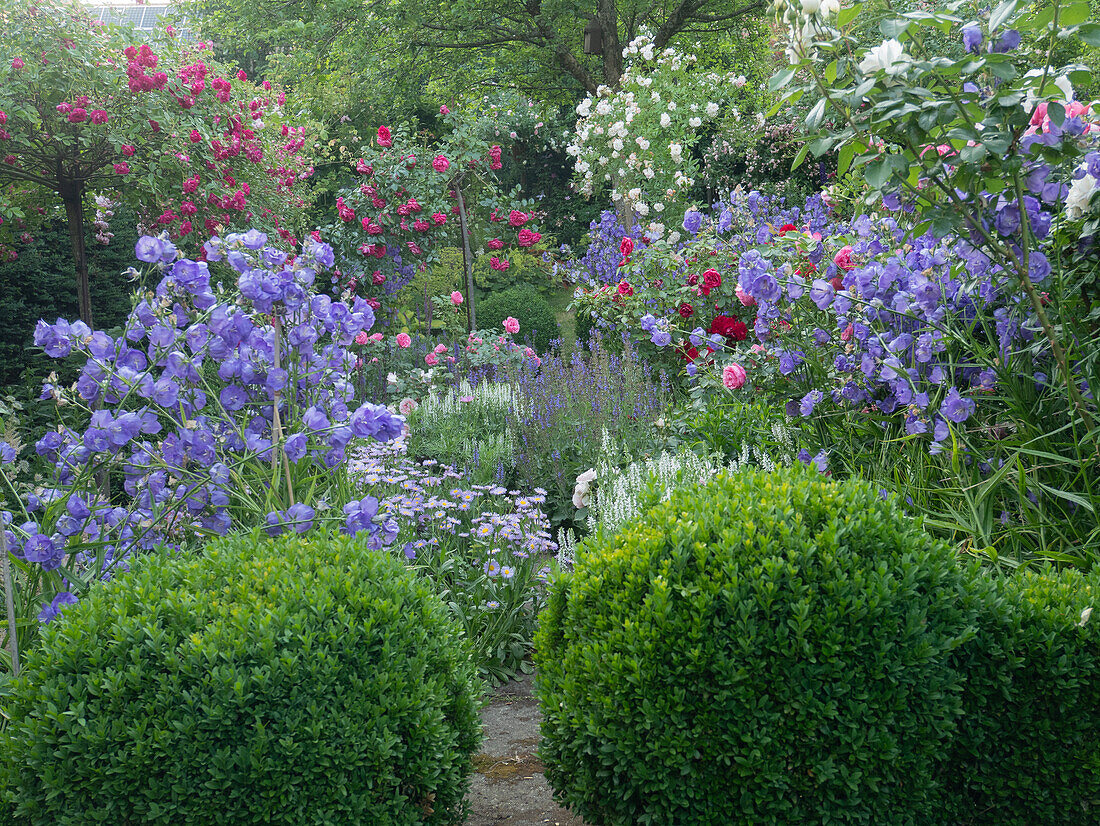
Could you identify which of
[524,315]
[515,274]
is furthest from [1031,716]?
[515,274]

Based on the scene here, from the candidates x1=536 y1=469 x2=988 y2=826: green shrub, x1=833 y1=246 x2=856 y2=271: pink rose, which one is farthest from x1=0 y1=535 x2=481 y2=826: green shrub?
x1=833 y1=246 x2=856 y2=271: pink rose

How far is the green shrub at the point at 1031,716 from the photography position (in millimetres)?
1786

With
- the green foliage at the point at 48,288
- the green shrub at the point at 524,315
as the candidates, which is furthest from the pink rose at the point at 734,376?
the green shrub at the point at 524,315

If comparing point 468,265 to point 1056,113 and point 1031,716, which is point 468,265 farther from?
point 1031,716

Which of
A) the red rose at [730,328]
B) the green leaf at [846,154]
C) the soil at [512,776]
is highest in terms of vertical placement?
the green leaf at [846,154]

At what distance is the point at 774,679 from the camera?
169 centimetres

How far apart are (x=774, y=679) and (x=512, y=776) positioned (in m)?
1.10

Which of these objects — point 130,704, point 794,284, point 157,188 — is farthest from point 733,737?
point 157,188

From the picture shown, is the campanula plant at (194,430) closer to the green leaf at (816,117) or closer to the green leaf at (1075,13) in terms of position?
the green leaf at (816,117)

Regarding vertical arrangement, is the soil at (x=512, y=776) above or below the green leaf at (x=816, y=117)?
below

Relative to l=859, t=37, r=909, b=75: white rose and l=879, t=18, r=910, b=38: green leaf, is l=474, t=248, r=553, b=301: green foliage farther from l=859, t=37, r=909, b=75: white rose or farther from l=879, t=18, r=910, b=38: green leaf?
l=879, t=18, r=910, b=38: green leaf

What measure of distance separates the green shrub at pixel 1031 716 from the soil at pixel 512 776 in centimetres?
100

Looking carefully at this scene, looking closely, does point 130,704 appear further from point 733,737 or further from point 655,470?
point 655,470

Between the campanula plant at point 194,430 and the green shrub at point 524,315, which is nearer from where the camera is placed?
the campanula plant at point 194,430
